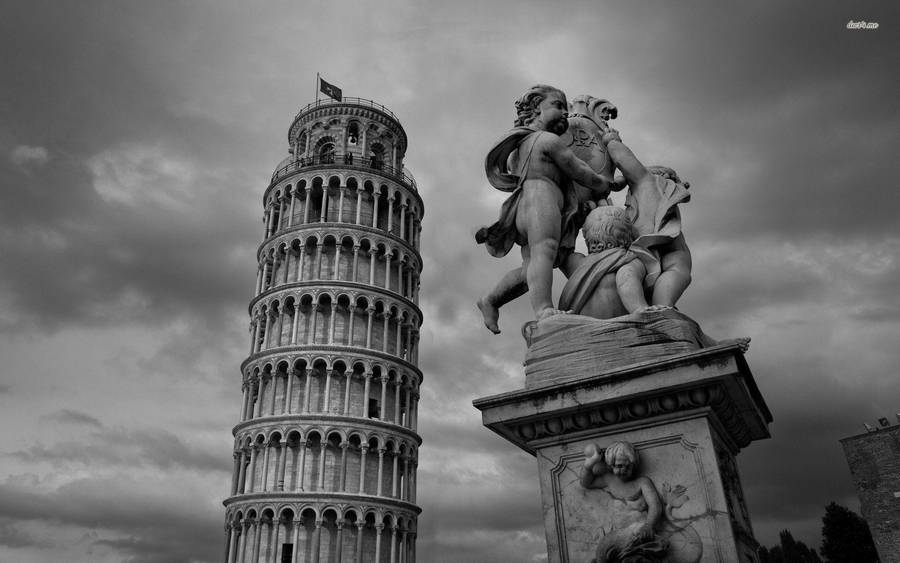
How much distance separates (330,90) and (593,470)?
52282mm

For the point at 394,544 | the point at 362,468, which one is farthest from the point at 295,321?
the point at 394,544

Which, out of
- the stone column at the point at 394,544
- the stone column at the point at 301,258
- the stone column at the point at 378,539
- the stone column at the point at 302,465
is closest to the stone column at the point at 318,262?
the stone column at the point at 301,258

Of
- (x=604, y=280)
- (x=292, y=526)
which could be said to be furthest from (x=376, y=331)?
(x=604, y=280)

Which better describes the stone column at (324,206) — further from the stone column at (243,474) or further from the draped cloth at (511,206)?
the draped cloth at (511,206)

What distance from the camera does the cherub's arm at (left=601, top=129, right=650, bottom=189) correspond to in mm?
4781

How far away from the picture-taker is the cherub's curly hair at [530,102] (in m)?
5.07

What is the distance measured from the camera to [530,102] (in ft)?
16.7

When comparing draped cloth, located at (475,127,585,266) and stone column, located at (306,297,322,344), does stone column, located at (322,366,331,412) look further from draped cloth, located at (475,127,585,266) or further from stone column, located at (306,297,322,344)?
draped cloth, located at (475,127,585,266)

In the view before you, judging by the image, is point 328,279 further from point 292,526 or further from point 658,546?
point 658,546

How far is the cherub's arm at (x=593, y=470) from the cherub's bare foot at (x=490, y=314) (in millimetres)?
1431

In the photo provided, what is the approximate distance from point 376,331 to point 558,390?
4088cm

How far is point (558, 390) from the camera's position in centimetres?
370

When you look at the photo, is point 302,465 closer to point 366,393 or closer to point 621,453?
point 366,393

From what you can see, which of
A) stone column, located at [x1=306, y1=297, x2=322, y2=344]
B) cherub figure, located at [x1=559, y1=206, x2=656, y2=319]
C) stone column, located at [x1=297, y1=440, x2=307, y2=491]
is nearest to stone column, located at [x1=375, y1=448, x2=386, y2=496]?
stone column, located at [x1=297, y1=440, x2=307, y2=491]
